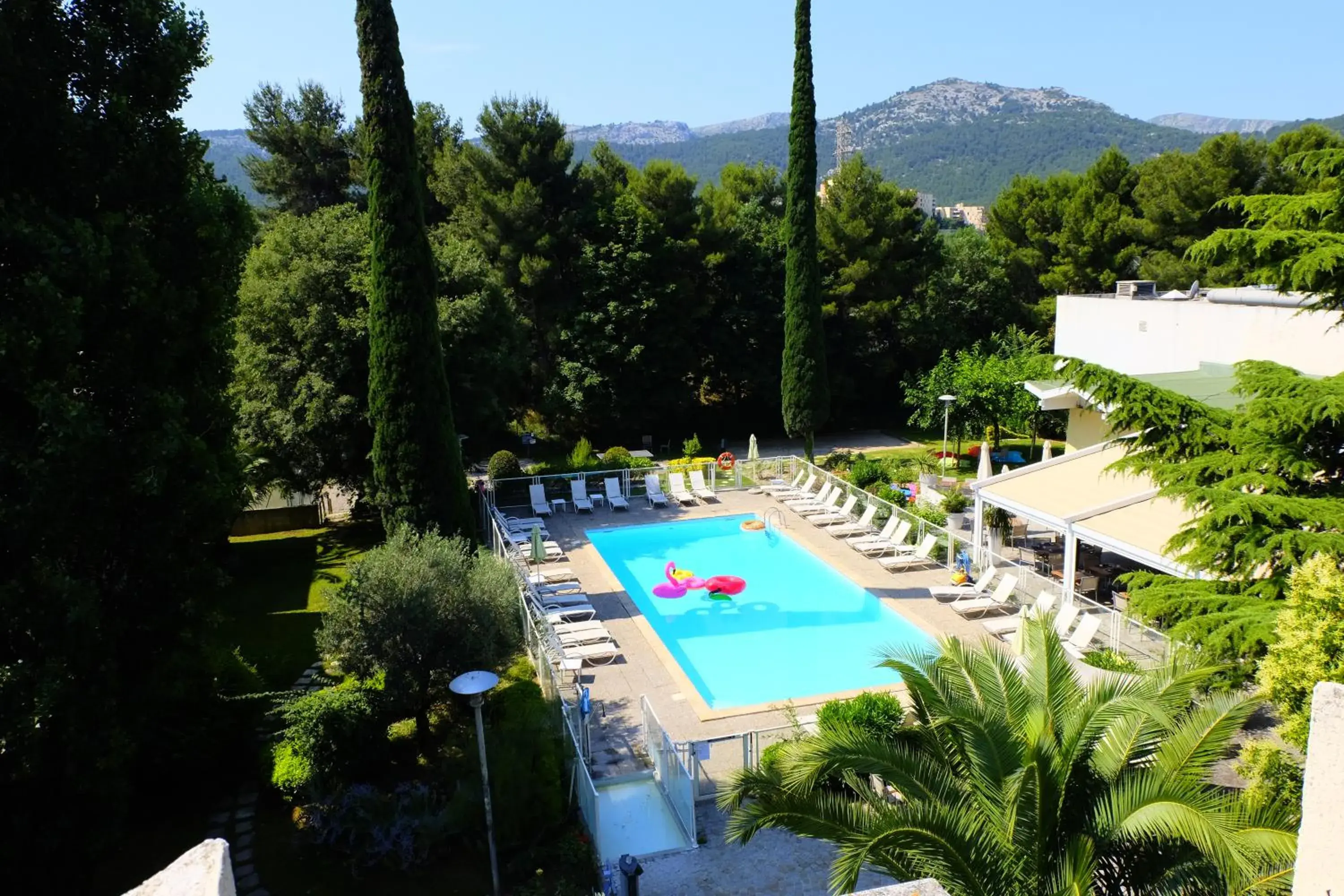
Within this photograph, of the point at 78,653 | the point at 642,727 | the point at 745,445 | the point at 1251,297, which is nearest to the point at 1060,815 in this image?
the point at 642,727

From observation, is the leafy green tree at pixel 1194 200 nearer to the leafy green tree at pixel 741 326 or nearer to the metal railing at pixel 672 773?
the leafy green tree at pixel 741 326

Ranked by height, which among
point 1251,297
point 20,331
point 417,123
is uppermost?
point 417,123

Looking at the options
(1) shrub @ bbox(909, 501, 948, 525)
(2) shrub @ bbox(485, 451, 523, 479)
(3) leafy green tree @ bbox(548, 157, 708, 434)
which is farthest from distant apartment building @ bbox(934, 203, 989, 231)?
(1) shrub @ bbox(909, 501, 948, 525)

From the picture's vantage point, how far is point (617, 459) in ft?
91.1

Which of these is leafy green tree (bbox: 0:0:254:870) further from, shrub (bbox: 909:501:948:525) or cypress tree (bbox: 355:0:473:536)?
shrub (bbox: 909:501:948:525)

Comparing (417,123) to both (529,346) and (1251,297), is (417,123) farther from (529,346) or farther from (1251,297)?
(1251,297)

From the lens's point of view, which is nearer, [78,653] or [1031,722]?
[1031,722]

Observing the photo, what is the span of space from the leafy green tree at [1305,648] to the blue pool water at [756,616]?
8.16 metres

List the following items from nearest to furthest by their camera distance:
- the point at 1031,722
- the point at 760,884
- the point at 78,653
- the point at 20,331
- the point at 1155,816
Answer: the point at 1155,816 → the point at 1031,722 → the point at 20,331 → the point at 78,653 → the point at 760,884

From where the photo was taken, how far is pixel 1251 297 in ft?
71.6

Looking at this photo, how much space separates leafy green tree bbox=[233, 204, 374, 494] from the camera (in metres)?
21.6

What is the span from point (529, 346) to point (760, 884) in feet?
75.8

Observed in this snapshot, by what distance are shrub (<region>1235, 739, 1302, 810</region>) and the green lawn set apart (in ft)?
37.7

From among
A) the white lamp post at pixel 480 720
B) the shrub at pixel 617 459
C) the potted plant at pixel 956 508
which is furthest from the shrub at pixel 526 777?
the shrub at pixel 617 459
